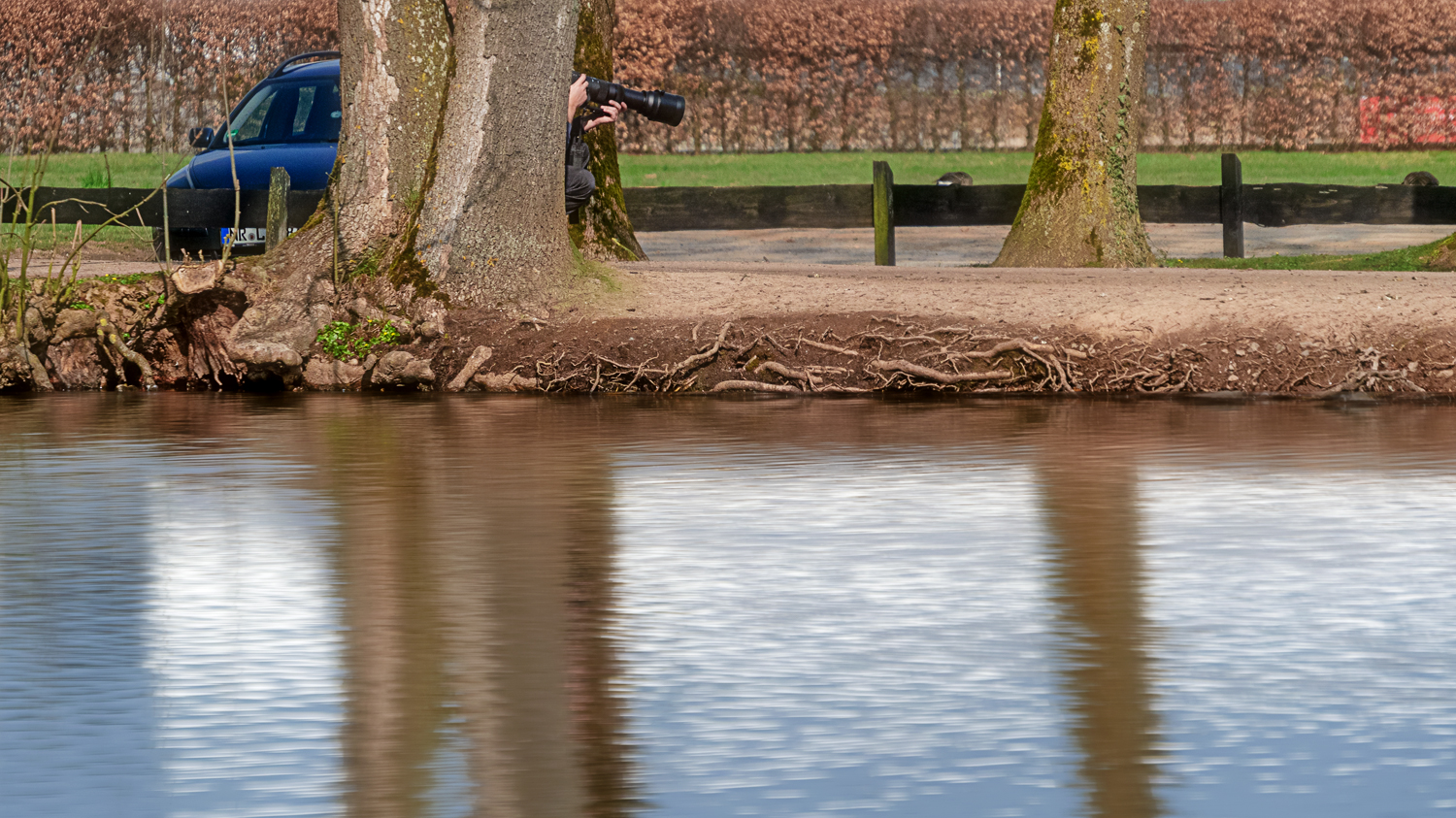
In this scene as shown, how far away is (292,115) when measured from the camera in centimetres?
1708

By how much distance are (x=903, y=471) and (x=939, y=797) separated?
4665mm

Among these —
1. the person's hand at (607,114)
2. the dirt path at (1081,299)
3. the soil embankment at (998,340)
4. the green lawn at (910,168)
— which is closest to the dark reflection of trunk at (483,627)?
the soil embankment at (998,340)

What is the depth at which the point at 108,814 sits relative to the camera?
4.19 m

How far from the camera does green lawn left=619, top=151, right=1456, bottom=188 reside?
30125 mm

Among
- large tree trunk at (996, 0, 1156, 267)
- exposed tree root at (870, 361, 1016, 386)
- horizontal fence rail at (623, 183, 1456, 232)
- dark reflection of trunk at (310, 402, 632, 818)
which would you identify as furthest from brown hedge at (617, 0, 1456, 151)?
dark reflection of trunk at (310, 402, 632, 818)

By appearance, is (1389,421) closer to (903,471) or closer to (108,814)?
(903,471)

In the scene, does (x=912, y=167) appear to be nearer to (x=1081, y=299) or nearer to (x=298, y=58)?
(x=298, y=58)

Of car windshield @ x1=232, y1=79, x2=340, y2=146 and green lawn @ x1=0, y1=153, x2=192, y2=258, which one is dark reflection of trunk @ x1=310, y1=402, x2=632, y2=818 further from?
green lawn @ x1=0, y1=153, x2=192, y2=258

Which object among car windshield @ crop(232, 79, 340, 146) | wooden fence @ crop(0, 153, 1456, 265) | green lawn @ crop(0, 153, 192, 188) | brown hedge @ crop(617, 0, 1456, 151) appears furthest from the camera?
brown hedge @ crop(617, 0, 1456, 151)

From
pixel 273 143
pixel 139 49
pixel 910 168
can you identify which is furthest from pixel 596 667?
pixel 139 49

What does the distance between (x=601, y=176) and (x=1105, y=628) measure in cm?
1113

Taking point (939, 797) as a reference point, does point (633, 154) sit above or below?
above

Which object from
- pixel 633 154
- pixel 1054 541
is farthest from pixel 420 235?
pixel 633 154

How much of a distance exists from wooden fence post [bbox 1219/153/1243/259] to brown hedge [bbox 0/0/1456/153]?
Result: 53.8 ft
